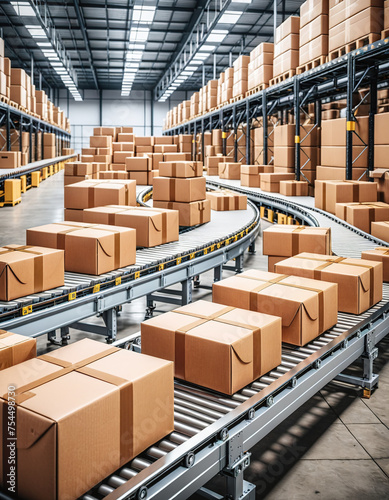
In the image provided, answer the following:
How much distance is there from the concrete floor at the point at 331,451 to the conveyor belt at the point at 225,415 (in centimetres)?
50

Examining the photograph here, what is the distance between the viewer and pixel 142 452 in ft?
7.18

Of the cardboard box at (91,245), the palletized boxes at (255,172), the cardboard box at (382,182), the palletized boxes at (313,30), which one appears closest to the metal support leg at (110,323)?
the cardboard box at (91,245)

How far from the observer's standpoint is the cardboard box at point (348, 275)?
13.1ft

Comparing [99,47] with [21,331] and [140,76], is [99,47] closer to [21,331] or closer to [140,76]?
[140,76]

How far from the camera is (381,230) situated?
6.34 meters

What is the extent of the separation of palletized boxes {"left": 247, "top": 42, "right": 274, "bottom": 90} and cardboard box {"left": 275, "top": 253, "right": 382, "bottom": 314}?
9.55 m

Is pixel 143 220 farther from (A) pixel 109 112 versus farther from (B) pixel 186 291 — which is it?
(A) pixel 109 112

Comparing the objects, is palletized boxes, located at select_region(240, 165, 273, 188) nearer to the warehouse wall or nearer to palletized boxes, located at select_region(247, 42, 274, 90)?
palletized boxes, located at select_region(247, 42, 274, 90)

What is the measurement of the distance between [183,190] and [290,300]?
4059 millimetres

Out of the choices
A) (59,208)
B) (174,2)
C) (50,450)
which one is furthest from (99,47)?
(50,450)

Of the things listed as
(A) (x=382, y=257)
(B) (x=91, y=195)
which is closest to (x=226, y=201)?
(B) (x=91, y=195)

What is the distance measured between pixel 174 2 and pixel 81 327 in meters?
15.0

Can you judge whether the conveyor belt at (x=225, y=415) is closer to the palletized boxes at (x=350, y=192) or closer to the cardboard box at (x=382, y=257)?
the cardboard box at (x=382, y=257)

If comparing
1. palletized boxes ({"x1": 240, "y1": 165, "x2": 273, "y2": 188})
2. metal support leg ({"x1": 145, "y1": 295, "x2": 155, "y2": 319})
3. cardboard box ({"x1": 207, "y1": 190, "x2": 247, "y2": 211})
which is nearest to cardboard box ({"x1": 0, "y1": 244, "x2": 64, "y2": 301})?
metal support leg ({"x1": 145, "y1": 295, "x2": 155, "y2": 319})
